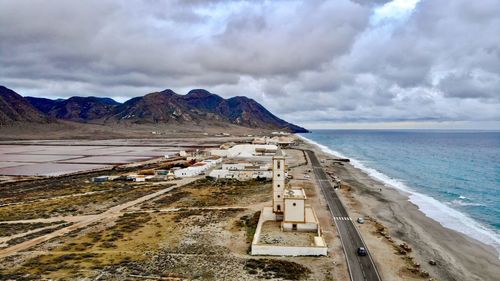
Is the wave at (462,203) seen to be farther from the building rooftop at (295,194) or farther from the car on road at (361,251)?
the car on road at (361,251)

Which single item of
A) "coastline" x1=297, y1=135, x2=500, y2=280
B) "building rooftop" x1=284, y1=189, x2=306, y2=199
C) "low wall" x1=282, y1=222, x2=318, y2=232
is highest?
"building rooftop" x1=284, y1=189, x2=306, y2=199

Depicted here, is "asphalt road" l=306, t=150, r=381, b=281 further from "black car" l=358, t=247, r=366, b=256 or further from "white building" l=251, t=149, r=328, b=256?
"white building" l=251, t=149, r=328, b=256

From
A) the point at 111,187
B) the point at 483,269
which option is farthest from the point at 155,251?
the point at 111,187

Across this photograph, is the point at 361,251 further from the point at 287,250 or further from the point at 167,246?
the point at 167,246

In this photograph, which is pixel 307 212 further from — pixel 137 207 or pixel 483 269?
pixel 137 207

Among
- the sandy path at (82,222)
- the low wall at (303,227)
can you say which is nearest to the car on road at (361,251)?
the low wall at (303,227)

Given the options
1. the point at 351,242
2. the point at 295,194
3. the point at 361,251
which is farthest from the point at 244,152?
the point at 361,251

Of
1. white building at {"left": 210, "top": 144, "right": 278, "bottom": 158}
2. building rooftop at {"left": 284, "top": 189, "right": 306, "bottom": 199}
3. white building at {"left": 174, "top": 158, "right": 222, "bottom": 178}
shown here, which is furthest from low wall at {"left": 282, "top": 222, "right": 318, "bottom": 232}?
white building at {"left": 210, "top": 144, "right": 278, "bottom": 158}

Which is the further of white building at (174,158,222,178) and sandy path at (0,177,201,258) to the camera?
white building at (174,158,222,178)

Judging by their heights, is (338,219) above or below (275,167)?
below
